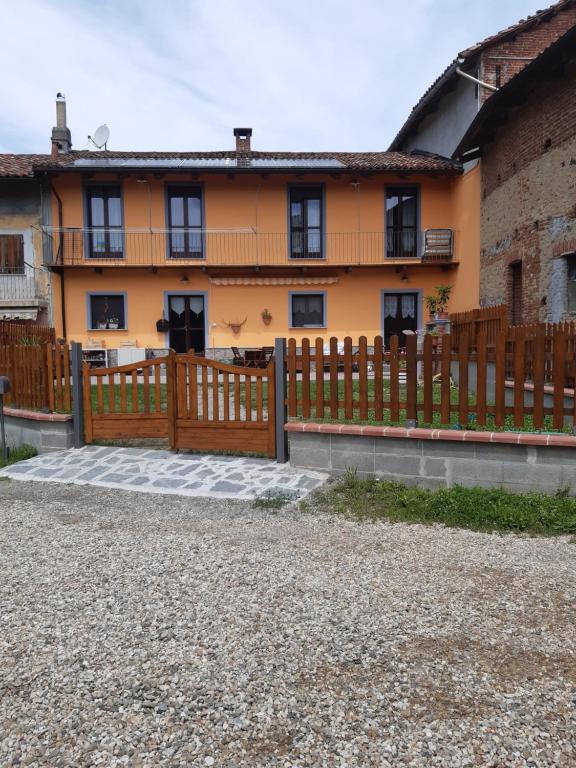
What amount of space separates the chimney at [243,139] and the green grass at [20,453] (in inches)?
694

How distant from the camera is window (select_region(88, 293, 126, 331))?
19.5 metres

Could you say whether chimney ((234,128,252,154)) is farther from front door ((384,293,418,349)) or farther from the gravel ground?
the gravel ground

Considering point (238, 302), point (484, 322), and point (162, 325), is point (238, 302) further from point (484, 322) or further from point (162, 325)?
point (484, 322)

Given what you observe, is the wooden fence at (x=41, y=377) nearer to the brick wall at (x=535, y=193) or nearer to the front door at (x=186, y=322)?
the brick wall at (x=535, y=193)

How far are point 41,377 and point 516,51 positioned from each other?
16848 millimetres

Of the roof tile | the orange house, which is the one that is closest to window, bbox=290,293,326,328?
the orange house

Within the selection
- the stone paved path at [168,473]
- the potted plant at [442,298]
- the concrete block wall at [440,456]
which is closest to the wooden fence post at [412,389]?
the concrete block wall at [440,456]

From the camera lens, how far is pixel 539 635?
276 centimetres

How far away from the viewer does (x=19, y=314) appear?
18.7 metres

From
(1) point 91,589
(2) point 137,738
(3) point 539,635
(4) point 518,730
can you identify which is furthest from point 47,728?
(3) point 539,635

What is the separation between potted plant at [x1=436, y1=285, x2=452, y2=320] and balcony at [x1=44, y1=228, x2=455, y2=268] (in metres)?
0.93

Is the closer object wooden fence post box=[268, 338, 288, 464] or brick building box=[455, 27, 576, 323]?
wooden fence post box=[268, 338, 288, 464]

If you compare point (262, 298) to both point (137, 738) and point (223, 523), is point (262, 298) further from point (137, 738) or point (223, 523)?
point (137, 738)

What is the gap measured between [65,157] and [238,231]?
7769mm
